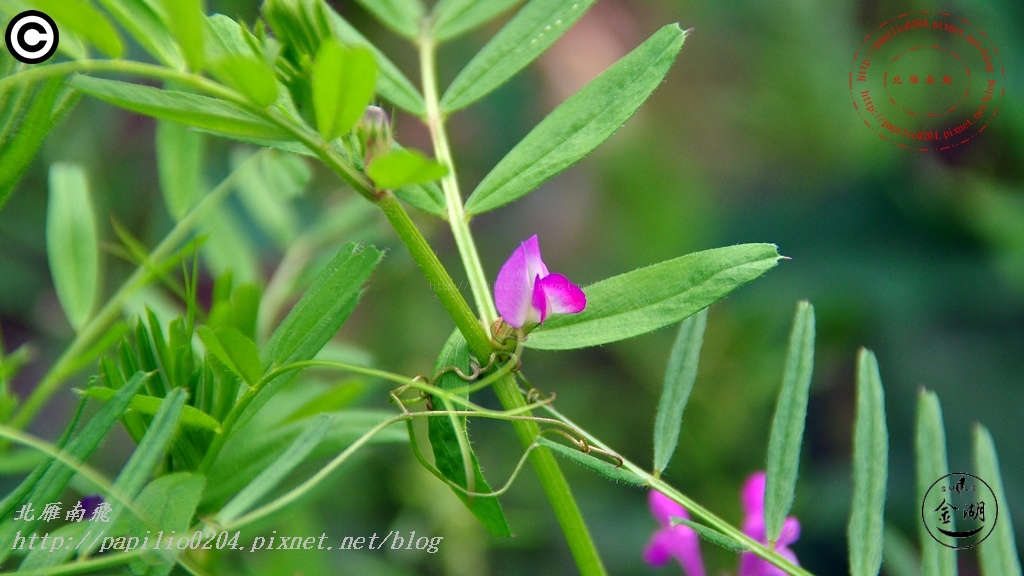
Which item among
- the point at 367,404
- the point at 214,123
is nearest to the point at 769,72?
the point at 367,404

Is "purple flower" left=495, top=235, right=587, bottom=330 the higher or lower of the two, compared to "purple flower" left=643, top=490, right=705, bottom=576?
higher

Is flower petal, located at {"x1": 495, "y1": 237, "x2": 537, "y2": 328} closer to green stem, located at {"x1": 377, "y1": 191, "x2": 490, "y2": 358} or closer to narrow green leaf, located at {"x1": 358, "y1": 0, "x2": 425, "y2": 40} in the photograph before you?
green stem, located at {"x1": 377, "y1": 191, "x2": 490, "y2": 358}

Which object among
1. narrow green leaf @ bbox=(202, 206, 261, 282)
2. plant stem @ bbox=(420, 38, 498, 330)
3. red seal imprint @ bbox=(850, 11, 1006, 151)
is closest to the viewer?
plant stem @ bbox=(420, 38, 498, 330)

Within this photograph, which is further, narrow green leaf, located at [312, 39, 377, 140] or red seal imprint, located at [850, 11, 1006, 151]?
red seal imprint, located at [850, 11, 1006, 151]

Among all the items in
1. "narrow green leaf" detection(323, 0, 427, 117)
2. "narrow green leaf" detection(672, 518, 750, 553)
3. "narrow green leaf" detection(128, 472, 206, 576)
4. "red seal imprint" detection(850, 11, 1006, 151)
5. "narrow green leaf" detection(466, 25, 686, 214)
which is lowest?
"narrow green leaf" detection(128, 472, 206, 576)

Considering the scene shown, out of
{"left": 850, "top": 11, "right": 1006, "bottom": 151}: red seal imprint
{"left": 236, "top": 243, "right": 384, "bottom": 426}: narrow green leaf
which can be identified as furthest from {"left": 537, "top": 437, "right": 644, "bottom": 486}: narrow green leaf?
{"left": 850, "top": 11, "right": 1006, "bottom": 151}: red seal imprint

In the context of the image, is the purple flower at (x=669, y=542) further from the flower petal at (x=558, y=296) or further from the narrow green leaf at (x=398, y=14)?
the narrow green leaf at (x=398, y=14)

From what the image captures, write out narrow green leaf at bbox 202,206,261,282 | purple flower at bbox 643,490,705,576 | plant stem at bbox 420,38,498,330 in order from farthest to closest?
narrow green leaf at bbox 202,206,261,282 → purple flower at bbox 643,490,705,576 → plant stem at bbox 420,38,498,330
